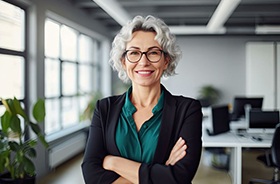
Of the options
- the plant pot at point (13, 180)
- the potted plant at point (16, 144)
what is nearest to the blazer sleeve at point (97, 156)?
the potted plant at point (16, 144)

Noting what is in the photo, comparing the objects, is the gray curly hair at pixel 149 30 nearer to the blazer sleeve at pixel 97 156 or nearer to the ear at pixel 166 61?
the ear at pixel 166 61

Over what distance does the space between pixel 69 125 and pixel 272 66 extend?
5489 mm

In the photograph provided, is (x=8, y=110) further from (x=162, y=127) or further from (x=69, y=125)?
(x=69, y=125)

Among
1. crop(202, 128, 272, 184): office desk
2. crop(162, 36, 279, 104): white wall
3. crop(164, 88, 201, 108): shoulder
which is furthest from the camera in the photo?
crop(162, 36, 279, 104): white wall

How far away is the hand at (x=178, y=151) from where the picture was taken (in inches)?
55.1

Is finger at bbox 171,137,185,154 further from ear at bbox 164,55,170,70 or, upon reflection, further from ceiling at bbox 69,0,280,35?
ceiling at bbox 69,0,280,35

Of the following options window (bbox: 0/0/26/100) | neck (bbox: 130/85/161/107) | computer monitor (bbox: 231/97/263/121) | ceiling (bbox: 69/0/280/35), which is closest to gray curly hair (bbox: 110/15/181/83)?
neck (bbox: 130/85/161/107)

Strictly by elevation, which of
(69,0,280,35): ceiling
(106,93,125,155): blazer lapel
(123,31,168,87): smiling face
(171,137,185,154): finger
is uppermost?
(69,0,280,35): ceiling

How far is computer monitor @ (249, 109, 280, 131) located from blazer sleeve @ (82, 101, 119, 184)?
3.76 m

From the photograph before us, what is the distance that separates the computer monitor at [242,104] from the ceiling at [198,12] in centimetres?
164

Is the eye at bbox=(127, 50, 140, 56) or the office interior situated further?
the office interior

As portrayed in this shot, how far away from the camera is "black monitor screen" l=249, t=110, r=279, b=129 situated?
15.6ft

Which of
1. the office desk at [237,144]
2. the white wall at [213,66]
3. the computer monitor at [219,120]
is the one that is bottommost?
the office desk at [237,144]

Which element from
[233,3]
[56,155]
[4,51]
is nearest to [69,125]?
[56,155]
